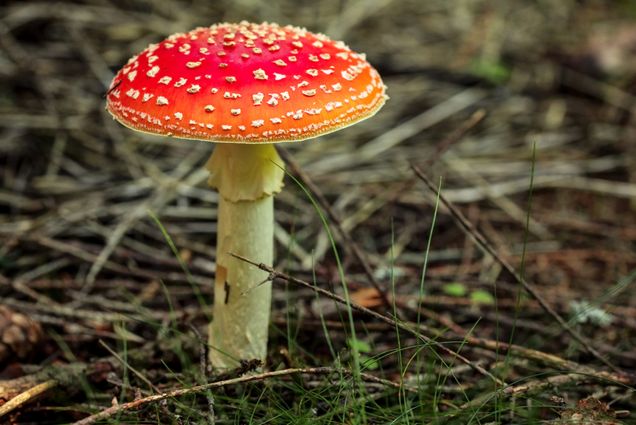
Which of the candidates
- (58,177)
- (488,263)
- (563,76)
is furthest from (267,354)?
(563,76)

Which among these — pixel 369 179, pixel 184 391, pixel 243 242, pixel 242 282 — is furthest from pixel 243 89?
pixel 369 179

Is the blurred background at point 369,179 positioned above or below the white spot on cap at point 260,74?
below

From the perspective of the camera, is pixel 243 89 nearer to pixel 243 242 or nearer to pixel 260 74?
pixel 260 74

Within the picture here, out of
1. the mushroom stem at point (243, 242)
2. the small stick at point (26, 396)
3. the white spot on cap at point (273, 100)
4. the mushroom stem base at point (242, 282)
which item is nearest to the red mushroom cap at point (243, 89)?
the white spot on cap at point (273, 100)

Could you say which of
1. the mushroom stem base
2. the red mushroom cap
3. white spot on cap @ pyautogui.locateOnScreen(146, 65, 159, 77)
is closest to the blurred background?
the mushroom stem base

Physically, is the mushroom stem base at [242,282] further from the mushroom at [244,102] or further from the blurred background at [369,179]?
the blurred background at [369,179]

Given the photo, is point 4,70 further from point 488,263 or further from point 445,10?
point 445,10
